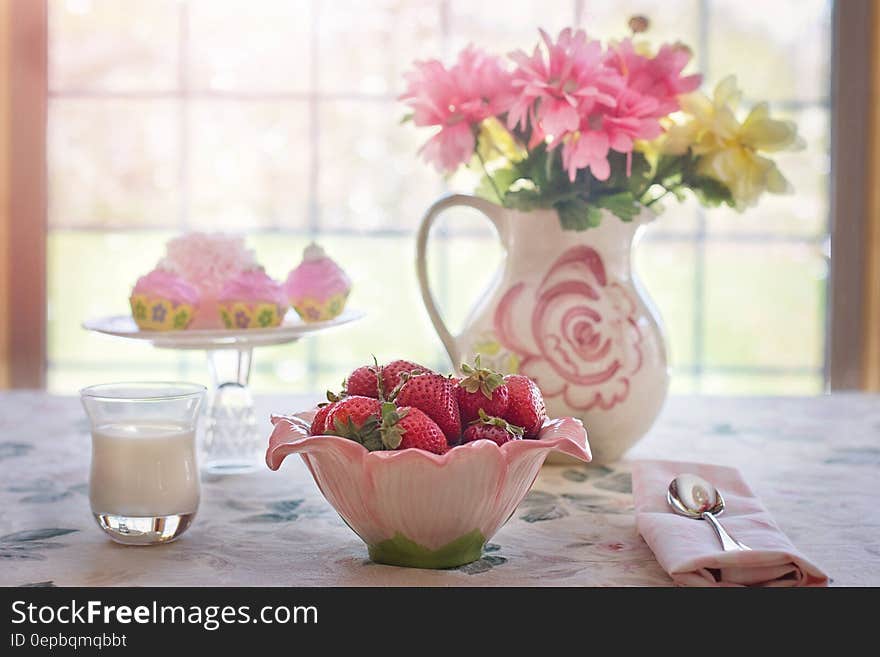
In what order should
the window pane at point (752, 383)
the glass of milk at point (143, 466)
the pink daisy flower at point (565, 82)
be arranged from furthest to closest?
the window pane at point (752, 383), the pink daisy flower at point (565, 82), the glass of milk at point (143, 466)

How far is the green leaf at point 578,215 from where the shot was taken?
40.1 inches

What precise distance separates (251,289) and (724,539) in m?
0.52

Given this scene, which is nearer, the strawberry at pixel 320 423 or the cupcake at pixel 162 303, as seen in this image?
the strawberry at pixel 320 423

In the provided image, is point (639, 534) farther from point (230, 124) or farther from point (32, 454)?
point (230, 124)

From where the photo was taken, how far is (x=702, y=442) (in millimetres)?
1145

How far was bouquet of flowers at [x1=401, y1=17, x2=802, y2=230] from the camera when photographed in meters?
0.95

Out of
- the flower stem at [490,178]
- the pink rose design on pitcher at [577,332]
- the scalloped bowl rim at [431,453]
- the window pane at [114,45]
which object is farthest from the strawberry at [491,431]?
the window pane at [114,45]

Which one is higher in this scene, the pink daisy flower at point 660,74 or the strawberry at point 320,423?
the pink daisy flower at point 660,74

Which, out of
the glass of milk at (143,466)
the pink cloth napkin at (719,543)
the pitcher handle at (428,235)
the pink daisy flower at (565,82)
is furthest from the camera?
the pitcher handle at (428,235)

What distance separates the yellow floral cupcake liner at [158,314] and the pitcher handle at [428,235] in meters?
0.23

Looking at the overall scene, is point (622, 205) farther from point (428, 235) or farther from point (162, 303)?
point (162, 303)

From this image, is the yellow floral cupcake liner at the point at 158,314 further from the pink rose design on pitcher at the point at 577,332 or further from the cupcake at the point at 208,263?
the pink rose design on pitcher at the point at 577,332

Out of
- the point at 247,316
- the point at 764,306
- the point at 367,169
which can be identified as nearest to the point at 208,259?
the point at 247,316

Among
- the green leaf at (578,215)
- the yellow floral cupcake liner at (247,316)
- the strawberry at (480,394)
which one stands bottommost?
the strawberry at (480,394)
